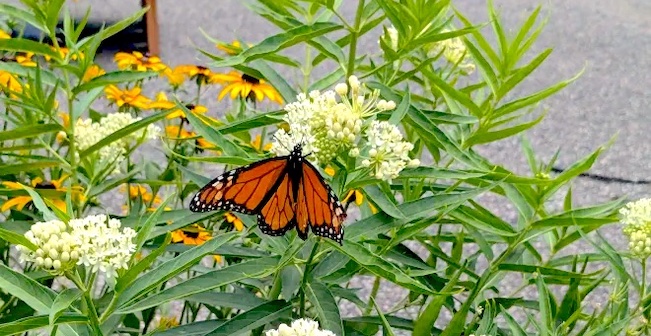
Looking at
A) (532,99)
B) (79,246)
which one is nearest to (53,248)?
(79,246)

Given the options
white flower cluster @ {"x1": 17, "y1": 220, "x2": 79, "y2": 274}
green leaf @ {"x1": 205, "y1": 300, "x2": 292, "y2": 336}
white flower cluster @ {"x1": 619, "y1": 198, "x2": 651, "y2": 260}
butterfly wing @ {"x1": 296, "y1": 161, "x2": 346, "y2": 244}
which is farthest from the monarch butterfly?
white flower cluster @ {"x1": 619, "y1": 198, "x2": 651, "y2": 260}

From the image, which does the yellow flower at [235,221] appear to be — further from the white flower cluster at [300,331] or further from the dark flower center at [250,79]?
the white flower cluster at [300,331]

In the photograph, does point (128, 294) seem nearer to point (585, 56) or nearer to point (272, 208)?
point (272, 208)

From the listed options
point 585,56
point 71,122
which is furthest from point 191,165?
point 585,56

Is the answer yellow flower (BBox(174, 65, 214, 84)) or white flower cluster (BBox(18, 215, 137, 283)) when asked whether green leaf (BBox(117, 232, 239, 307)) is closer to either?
white flower cluster (BBox(18, 215, 137, 283))

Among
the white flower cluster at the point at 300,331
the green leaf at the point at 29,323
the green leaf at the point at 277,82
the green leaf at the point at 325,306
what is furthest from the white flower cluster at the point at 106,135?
the white flower cluster at the point at 300,331

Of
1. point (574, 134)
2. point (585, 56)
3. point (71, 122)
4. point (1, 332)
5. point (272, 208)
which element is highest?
point (585, 56)
